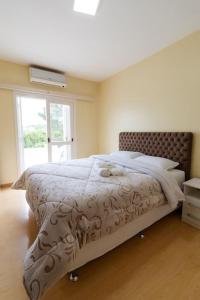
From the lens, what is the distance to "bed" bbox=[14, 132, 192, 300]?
1072 millimetres

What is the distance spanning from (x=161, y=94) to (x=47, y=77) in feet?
7.83

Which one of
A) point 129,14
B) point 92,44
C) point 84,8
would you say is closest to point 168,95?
point 129,14

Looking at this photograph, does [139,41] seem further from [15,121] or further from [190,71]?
[15,121]

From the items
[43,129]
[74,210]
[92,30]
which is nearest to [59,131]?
[43,129]

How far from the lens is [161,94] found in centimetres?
277

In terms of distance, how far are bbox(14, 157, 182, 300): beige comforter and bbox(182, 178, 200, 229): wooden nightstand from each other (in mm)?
204

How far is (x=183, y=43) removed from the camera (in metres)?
2.40

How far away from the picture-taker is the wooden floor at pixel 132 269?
122 cm

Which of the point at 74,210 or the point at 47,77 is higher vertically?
the point at 47,77

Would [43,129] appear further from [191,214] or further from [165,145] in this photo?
[191,214]

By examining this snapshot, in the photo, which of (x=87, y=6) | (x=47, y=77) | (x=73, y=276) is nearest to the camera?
(x=73, y=276)

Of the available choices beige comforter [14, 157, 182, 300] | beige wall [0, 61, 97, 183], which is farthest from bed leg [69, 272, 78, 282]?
beige wall [0, 61, 97, 183]

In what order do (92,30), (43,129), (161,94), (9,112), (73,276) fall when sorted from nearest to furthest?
(73,276) → (92,30) → (161,94) → (9,112) → (43,129)

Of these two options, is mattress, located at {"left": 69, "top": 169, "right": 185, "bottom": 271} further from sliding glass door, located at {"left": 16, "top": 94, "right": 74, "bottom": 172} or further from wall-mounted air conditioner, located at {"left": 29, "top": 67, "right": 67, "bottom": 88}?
wall-mounted air conditioner, located at {"left": 29, "top": 67, "right": 67, "bottom": 88}
